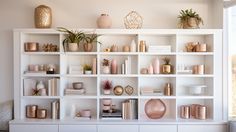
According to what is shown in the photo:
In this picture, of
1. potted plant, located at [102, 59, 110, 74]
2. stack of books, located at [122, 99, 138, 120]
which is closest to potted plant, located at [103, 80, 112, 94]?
potted plant, located at [102, 59, 110, 74]

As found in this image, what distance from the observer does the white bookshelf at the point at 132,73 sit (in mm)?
4000

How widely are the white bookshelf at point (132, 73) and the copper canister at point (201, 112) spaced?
3.5 inches

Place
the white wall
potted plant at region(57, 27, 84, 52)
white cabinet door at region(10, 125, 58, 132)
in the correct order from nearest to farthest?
white cabinet door at region(10, 125, 58, 132), potted plant at region(57, 27, 84, 52), the white wall

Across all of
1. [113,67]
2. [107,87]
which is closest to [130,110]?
[107,87]

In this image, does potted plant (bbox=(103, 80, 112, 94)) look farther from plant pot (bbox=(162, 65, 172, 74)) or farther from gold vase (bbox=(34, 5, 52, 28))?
gold vase (bbox=(34, 5, 52, 28))

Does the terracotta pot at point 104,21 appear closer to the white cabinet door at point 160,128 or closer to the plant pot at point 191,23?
the plant pot at point 191,23

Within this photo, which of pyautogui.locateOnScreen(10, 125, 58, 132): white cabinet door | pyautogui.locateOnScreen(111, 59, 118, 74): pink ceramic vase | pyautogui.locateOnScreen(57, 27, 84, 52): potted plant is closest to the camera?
pyautogui.locateOnScreen(10, 125, 58, 132): white cabinet door

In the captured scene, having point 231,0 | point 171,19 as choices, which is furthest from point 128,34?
point 231,0

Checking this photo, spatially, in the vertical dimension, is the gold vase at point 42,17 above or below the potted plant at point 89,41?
above

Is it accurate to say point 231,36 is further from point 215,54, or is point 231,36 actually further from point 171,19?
point 171,19

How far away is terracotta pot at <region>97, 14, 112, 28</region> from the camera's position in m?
4.05

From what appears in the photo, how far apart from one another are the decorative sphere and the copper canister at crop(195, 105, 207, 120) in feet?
1.54

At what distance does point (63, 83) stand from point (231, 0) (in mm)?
2510

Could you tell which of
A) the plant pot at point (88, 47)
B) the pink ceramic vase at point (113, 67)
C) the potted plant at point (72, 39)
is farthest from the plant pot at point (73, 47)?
the pink ceramic vase at point (113, 67)
